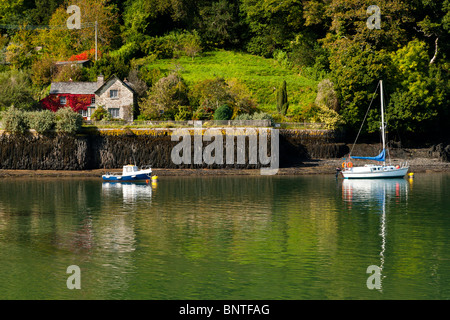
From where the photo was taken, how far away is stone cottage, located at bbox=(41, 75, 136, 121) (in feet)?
321

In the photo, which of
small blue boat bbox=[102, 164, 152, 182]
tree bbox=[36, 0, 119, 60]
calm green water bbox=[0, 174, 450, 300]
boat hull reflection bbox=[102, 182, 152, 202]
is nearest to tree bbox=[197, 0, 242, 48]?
tree bbox=[36, 0, 119, 60]

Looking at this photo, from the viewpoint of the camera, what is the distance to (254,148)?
86.9 meters

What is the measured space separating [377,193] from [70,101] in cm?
5372

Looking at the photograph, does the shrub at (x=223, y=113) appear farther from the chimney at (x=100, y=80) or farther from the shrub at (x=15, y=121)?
the shrub at (x=15, y=121)

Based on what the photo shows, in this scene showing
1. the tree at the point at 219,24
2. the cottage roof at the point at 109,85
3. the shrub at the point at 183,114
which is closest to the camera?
the shrub at the point at 183,114

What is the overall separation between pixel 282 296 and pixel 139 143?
59691 millimetres

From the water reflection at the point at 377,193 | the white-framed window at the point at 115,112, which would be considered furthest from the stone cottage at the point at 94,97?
the water reflection at the point at 377,193

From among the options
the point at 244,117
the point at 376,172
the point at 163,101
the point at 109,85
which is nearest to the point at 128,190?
the point at 244,117

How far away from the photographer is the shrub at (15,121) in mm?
86312

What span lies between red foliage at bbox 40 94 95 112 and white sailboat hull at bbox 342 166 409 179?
1694 inches

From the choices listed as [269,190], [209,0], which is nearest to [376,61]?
[269,190]

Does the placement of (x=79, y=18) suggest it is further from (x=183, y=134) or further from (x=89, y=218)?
(x=89, y=218)

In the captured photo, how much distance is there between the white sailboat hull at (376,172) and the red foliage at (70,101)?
43.0m
